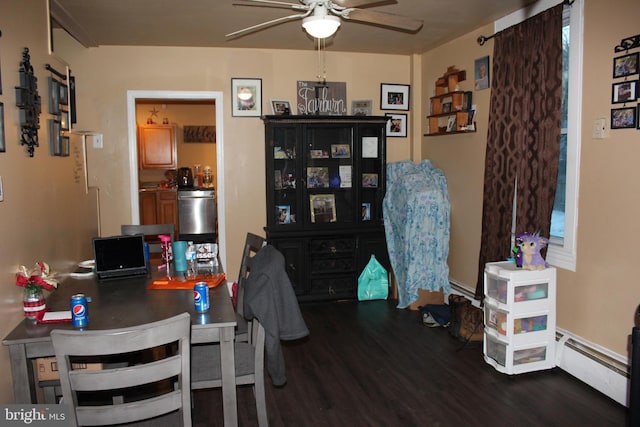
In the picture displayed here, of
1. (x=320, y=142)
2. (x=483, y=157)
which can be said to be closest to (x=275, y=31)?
(x=320, y=142)

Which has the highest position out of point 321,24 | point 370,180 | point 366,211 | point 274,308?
point 321,24

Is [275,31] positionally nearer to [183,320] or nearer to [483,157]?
[483,157]

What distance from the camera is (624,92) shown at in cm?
286

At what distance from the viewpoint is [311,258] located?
5.02 meters

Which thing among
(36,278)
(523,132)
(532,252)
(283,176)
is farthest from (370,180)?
(36,278)

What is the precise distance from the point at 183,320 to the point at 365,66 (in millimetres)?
4300

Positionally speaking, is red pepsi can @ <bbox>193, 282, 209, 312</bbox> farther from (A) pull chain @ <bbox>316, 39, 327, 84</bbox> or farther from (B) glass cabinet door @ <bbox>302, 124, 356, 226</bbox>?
(A) pull chain @ <bbox>316, 39, 327, 84</bbox>

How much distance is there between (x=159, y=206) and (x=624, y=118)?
677cm

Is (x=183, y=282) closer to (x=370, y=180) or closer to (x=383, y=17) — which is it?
(x=383, y=17)

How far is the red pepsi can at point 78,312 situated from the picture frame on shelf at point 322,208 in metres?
3.21

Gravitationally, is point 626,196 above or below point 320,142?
below

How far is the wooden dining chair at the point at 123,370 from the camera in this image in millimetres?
1592

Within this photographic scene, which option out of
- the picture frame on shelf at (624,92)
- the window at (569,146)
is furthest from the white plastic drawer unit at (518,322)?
the picture frame on shelf at (624,92)

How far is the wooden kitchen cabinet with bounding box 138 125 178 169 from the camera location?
28.0 feet
